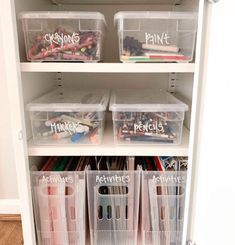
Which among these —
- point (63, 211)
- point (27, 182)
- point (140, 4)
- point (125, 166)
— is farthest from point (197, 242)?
point (140, 4)

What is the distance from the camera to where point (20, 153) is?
648 mm

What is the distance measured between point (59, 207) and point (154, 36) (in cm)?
59

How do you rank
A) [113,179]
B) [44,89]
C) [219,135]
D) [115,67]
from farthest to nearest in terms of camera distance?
1. [44,89]
2. [113,179]
3. [115,67]
4. [219,135]

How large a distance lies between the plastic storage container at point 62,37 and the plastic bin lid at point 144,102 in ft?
0.53

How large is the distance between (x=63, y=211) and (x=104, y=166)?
19cm

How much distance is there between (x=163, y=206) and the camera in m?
0.73

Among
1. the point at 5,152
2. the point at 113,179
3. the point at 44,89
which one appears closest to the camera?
the point at 113,179

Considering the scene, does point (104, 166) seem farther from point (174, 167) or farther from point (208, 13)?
point (208, 13)

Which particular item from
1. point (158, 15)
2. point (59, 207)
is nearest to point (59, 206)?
point (59, 207)

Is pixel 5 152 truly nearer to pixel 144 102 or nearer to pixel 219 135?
pixel 144 102

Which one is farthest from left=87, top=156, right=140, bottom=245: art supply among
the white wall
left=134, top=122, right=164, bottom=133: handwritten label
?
the white wall

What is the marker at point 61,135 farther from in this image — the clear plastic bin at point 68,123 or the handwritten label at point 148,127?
the handwritten label at point 148,127

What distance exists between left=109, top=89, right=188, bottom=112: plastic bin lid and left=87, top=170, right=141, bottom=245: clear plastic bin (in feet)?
0.66

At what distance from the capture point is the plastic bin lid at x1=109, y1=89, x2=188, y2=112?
0.68 m
